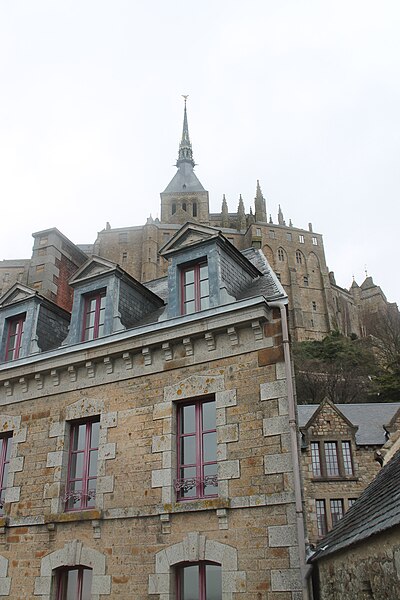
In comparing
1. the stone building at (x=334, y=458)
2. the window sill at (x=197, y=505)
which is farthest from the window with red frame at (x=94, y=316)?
the stone building at (x=334, y=458)

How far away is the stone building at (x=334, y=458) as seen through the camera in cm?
2041

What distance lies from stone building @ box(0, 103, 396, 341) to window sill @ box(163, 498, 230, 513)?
60.5 metres

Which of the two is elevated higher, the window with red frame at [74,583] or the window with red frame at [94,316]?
the window with red frame at [94,316]

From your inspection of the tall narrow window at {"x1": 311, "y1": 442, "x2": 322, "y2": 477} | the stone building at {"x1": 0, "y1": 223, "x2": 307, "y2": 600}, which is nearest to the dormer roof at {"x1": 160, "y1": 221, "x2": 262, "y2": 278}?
the stone building at {"x1": 0, "y1": 223, "x2": 307, "y2": 600}

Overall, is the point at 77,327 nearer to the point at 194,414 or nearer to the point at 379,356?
the point at 194,414

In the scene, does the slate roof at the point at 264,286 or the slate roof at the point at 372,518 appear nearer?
the slate roof at the point at 372,518

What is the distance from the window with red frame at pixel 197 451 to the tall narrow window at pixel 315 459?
14.1m

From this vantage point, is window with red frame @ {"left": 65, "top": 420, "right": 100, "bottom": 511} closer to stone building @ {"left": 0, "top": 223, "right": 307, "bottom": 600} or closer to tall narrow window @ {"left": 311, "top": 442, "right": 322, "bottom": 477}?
stone building @ {"left": 0, "top": 223, "right": 307, "bottom": 600}

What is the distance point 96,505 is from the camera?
8.48m

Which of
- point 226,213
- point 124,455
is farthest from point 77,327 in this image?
point 226,213

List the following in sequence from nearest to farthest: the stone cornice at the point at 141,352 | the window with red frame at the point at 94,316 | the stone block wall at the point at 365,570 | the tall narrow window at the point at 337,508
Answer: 1. the stone block wall at the point at 365,570
2. the stone cornice at the point at 141,352
3. the window with red frame at the point at 94,316
4. the tall narrow window at the point at 337,508

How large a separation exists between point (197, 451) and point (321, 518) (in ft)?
46.4

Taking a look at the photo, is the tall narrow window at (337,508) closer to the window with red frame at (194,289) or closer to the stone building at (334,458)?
the stone building at (334,458)

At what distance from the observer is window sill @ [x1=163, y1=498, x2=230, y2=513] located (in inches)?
293
